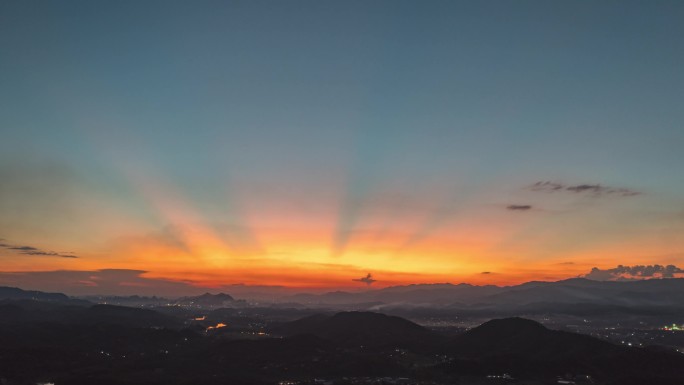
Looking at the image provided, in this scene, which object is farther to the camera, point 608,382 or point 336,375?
point 336,375

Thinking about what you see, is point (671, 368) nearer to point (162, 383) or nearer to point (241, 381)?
point (241, 381)

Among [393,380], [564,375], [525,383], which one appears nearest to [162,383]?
[393,380]

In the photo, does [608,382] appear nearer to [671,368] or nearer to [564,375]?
[564,375]

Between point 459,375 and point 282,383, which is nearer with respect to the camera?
point 282,383

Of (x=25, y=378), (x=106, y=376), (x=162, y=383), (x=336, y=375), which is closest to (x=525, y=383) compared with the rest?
(x=336, y=375)

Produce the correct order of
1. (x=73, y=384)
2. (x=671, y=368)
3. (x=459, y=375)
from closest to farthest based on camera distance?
(x=73, y=384), (x=671, y=368), (x=459, y=375)

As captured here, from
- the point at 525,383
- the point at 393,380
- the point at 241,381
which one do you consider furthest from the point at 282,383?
the point at 525,383

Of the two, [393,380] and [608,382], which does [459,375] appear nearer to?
[393,380]

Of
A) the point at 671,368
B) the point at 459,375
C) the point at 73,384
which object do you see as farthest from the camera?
the point at 459,375
